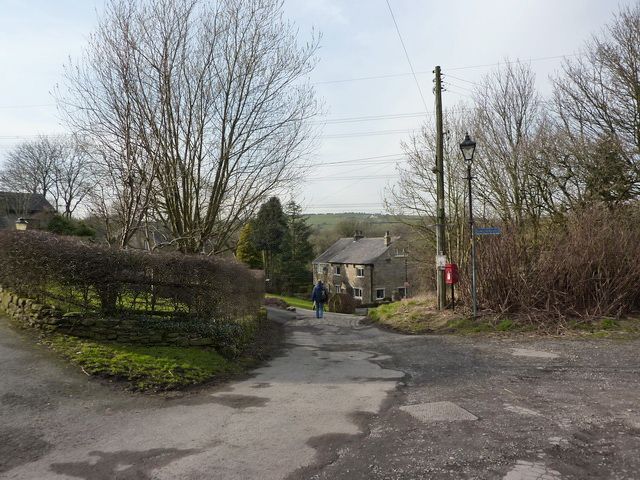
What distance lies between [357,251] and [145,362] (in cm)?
4498

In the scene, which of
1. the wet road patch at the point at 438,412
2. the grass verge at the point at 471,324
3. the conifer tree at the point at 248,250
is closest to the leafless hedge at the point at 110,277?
the wet road patch at the point at 438,412

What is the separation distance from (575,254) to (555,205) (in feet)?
21.5

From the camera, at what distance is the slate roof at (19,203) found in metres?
47.6

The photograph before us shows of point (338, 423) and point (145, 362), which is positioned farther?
point (145, 362)

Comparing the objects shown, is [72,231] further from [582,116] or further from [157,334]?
[582,116]

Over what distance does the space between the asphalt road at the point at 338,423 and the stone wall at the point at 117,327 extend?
41 centimetres

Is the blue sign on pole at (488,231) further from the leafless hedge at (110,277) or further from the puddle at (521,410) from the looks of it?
the puddle at (521,410)

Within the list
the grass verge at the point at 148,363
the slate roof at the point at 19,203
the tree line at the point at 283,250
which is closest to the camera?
the grass verge at the point at 148,363

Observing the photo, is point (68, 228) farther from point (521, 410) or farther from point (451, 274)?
point (521, 410)

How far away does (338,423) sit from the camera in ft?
16.5

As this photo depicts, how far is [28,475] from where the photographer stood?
12.6ft

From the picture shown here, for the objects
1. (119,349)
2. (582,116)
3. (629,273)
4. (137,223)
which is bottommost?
(119,349)

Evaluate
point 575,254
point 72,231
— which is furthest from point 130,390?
point 72,231

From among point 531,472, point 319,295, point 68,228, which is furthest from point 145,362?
point 68,228
